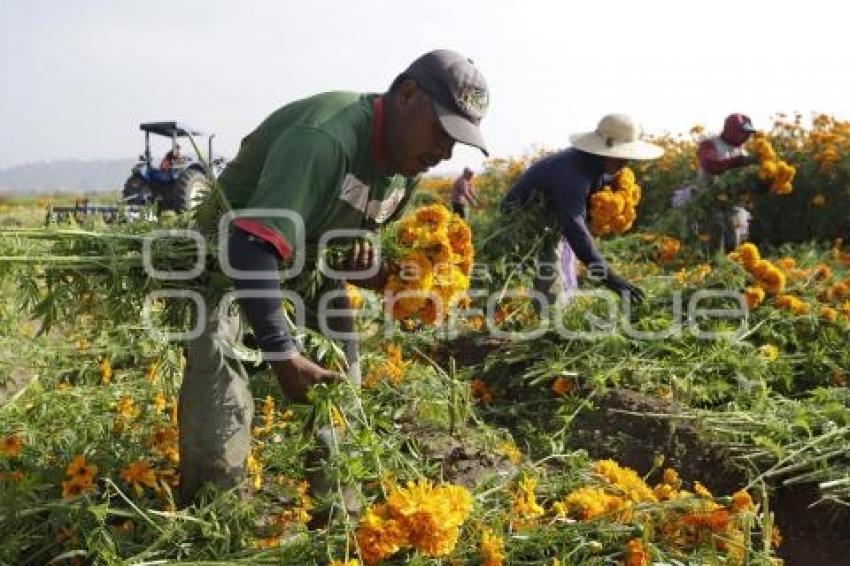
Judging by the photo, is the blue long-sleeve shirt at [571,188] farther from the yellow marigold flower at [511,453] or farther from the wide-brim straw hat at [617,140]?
the yellow marigold flower at [511,453]

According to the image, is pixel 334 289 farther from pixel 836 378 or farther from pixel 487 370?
pixel 836 378

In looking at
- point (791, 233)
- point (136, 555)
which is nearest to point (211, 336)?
point (136, 555)

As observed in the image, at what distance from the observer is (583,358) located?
16.5 feet

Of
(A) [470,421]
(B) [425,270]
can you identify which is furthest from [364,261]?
(A) [470,421]

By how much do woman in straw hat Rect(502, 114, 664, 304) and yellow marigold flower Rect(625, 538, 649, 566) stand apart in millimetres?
2727

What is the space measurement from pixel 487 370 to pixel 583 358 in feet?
1.93

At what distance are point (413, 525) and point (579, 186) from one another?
3575mm

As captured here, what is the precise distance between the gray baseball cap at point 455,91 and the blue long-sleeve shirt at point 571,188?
2.69 metres

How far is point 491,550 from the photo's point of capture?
250 centimetres

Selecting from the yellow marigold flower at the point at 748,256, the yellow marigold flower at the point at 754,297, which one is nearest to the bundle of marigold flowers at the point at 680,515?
the yellow marigold flower at the point at 754,297

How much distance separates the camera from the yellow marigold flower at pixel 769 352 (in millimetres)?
4832

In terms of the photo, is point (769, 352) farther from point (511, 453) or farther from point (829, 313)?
point (511, 453)

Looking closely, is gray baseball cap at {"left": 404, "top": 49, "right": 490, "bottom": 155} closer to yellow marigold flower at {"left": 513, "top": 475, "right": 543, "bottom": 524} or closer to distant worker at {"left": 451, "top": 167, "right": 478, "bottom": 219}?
yellow marigold flower at {"left": 513, "top": 475, "right": 543, "bottom": 524}

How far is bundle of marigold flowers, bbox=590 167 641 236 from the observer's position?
5.70 m
